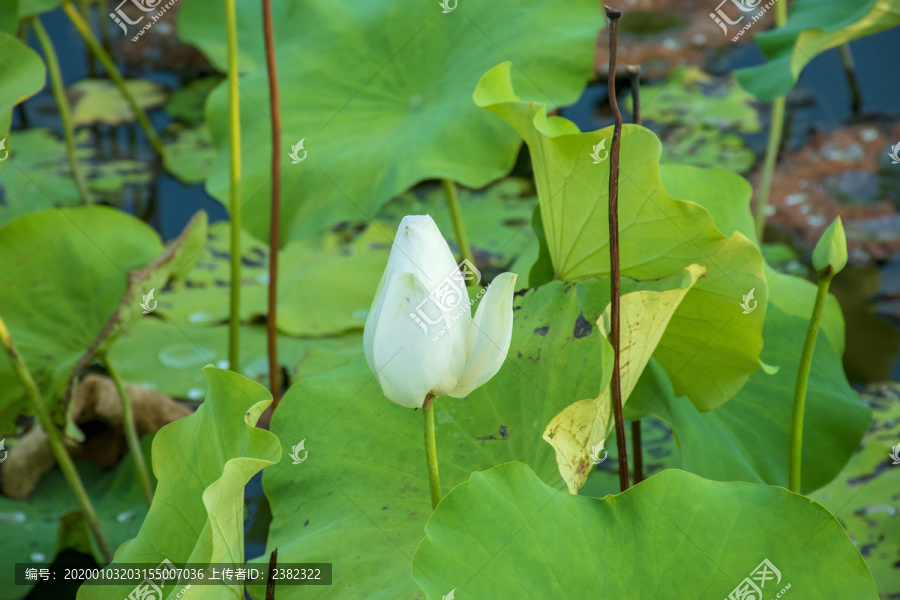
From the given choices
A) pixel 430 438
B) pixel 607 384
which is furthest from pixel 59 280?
pixel 607 384

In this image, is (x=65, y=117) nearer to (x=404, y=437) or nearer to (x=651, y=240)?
(x=404, y=437)

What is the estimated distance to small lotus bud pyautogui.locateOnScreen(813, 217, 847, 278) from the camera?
0.70 metres

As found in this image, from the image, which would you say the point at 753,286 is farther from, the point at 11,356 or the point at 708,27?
the point at 708,27

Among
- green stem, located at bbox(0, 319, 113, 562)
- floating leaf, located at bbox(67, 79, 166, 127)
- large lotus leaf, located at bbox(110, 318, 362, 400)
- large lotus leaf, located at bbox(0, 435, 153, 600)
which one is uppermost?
floating leaf, located at bbox(67, 79, 166, 127)

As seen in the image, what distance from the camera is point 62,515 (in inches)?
52.9

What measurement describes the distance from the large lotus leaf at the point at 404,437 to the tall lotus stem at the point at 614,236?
7cm

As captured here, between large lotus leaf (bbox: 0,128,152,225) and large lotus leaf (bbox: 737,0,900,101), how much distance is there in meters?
1.96

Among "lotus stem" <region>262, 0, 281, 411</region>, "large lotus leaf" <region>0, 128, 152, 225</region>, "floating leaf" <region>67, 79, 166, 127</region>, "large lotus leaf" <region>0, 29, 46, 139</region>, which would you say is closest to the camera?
"large lotus leaf" <region>0, 29, 46, 139</region>

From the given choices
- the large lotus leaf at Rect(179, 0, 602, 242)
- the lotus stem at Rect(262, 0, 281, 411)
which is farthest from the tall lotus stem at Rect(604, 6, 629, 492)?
the lotus stem at Rect(262, 0, 281, 411)

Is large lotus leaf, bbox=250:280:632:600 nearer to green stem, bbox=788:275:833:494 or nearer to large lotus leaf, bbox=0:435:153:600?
green stem, bbox=788:275:833:494

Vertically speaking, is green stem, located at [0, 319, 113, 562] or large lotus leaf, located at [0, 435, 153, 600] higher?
green stem, located at [0, 319, 113, 562]

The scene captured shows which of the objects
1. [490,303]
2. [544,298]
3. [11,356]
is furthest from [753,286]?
[11,356]

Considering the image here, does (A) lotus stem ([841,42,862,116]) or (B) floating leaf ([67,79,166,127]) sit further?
(B) floating leaf ([67,79,166,127])

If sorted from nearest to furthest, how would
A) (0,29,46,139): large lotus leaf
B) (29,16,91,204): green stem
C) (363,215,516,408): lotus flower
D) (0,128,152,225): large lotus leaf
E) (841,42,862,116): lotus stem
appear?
1. (363,215,516,408): lotus flower
2. (0,29,46,139): large lotus leaf
3. (29,16,91,204): green stem
4. (0,128,152,225): large lotus leaf
5. (841,42,862,116): lotus stem
